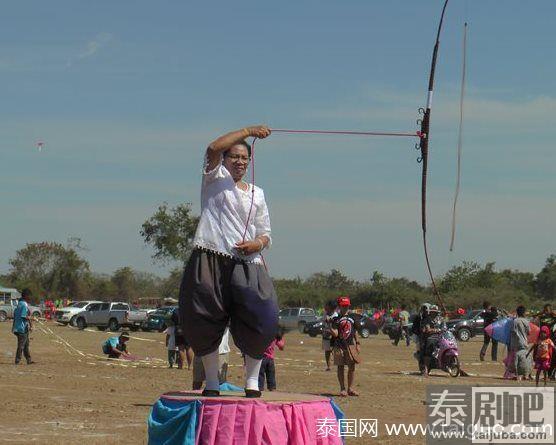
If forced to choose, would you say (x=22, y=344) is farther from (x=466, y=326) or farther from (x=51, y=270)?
(x=51, y=270)

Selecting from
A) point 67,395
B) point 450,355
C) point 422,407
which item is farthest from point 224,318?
point 450,355

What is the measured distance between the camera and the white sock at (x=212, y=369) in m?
7.28

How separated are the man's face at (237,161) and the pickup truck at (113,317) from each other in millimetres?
43069

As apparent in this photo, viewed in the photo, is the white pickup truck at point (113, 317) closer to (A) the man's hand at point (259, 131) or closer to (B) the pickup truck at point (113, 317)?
(B) the pickup truck at point (113, 317)

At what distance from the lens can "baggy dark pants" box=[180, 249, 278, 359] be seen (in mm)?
6977

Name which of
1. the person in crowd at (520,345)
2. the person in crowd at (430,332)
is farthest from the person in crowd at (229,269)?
the person in crowd at (520,345)

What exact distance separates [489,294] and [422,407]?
63.7 m

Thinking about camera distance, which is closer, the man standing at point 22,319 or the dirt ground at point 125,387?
the dirt ground at point 125,387

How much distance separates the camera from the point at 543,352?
1841 centimetres

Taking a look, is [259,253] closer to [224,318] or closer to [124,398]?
[224,318]

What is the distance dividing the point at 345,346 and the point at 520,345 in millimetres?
6138

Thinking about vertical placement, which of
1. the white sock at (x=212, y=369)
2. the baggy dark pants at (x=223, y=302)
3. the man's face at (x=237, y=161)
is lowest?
the white sock at (x=212, y=369)

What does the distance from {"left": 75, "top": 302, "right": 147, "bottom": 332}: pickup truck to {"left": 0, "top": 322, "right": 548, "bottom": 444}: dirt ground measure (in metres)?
15.4

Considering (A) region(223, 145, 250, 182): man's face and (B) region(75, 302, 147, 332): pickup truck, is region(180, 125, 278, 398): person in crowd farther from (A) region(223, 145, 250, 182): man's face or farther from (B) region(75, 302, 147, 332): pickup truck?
(B) region(75, 302, 147, 332): pickup truck
